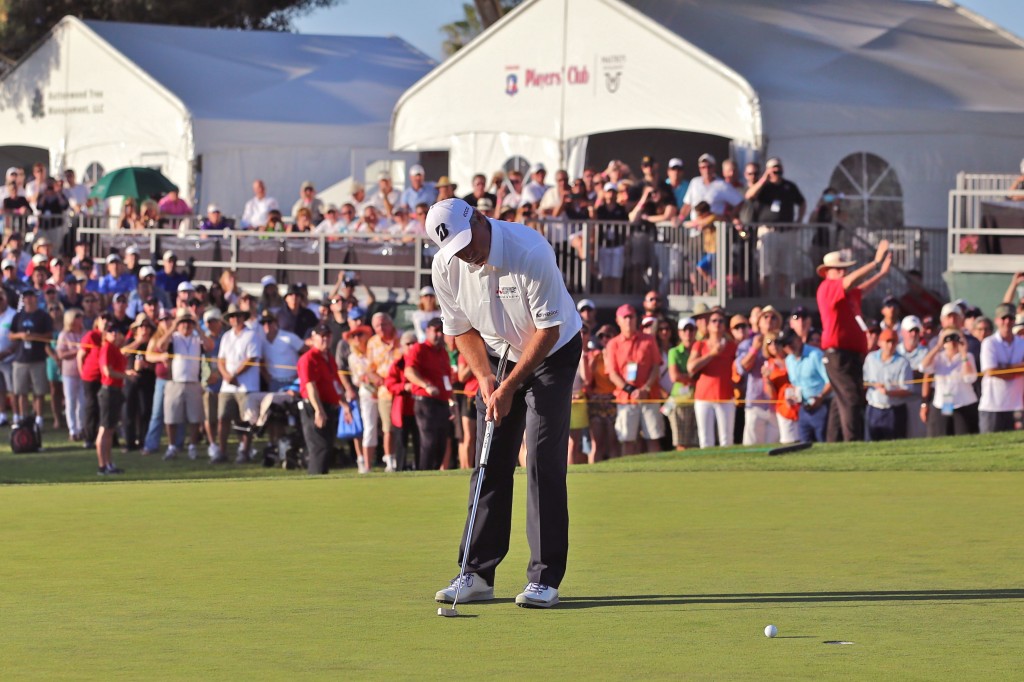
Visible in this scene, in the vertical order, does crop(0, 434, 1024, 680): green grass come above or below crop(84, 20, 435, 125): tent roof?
below

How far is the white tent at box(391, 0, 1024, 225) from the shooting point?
26891 millimetres

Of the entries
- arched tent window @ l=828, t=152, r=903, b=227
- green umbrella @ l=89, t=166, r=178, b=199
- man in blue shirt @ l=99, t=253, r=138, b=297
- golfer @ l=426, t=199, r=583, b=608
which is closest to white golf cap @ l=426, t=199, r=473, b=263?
golfer @ l=426, t=199, r=583, b=608

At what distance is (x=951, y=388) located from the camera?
17.8 metres

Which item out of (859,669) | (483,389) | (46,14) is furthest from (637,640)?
(46,14)

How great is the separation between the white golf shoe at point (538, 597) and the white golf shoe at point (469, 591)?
187mm

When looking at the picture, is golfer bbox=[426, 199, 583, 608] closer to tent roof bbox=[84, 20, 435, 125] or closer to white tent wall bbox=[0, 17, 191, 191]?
white tent wall bbox=[0, 17, 191, 191]

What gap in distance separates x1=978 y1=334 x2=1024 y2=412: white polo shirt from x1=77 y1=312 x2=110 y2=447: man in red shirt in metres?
10.7

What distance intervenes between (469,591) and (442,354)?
38.7 feet

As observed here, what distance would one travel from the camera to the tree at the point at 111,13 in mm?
49469

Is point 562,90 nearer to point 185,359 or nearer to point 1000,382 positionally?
point 185,359

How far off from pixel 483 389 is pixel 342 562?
47.5 inches

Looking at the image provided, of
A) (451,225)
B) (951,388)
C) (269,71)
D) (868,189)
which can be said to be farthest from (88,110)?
(451,225)

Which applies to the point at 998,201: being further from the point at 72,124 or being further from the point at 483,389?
the point at 72,124

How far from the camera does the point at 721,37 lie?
28156 mm
